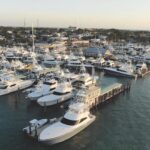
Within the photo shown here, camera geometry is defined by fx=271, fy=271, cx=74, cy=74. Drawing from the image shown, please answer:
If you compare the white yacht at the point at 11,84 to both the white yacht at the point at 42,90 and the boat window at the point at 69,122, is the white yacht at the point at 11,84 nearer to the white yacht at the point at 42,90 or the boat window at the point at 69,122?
the white yacht at the point at 42,90

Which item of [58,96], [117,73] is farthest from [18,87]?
[117,73]

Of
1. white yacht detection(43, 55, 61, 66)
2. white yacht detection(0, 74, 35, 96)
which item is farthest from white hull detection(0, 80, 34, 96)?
white yacht detection(43, 55, 61, 66)

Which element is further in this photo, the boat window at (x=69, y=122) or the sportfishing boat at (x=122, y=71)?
the sportfishing boat at (x=122, y=71)

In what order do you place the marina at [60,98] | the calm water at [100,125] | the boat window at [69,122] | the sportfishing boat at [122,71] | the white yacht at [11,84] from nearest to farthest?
the calm water at [100,125]
the marina at [60,98]
the boat window at [69,122]
the white yacht at [11,84]
the sportfishing boat at [122,71]

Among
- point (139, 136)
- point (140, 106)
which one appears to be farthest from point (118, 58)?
point (139, 136)

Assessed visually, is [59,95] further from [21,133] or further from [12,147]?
[12,147]

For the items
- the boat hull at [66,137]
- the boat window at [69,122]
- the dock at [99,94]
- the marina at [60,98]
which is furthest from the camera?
the dock at [99,94]

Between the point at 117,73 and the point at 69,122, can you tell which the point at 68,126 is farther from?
the point at 117,73

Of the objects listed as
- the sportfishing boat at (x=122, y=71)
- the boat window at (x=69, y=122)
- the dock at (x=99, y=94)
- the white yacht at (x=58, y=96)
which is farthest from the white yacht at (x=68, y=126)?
the sportfishing boat at (x=122, y=71)
